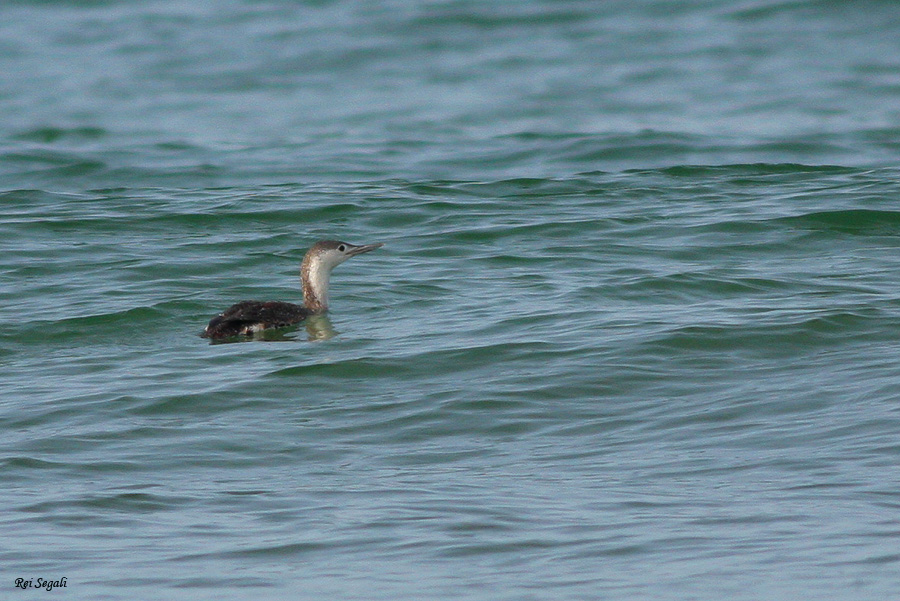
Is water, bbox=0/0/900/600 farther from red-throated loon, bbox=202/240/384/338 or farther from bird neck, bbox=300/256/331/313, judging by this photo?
bird neck, bbox=300/256/331/313

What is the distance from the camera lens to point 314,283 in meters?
13.4

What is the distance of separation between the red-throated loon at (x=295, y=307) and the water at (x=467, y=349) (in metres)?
0.20

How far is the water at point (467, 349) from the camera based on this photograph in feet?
23.7

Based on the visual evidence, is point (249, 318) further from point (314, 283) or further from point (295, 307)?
point (314, 283)

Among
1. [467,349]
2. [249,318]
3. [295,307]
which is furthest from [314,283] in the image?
[467,349]

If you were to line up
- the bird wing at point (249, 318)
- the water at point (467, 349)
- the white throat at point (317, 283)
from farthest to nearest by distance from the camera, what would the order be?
the white throat at point (317, 283) < the bird wing at point (249, 318) < the water at point (467, 349)

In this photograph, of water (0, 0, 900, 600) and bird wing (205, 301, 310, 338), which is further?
bird wing (205, 301, 310, 338)

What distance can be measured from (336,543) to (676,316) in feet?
17.6

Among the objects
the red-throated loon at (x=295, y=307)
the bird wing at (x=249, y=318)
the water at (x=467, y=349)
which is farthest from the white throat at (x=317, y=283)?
the bird wing at (x=249, y=318)

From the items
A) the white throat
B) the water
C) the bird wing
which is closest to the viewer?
the water

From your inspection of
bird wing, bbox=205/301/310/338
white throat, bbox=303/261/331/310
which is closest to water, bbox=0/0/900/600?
bird wing, bbox=205/301/310/338

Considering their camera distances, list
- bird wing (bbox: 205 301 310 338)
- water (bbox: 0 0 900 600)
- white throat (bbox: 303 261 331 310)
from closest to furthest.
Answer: water (bbox: 0 0 900 600) < bird wing (bbox: 205 301 310 338) < white throat (bbox: 303 261 331 310)

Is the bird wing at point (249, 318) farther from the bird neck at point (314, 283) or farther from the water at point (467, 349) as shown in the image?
the bird neck at point (314, 283)

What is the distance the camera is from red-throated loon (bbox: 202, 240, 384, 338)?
11992 mm
